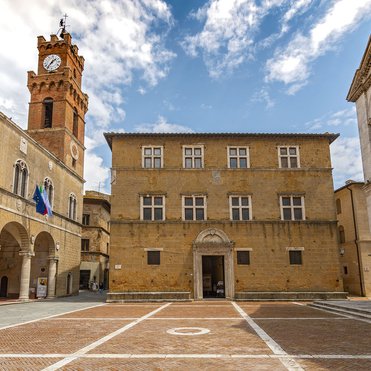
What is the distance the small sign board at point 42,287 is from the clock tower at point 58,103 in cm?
1046

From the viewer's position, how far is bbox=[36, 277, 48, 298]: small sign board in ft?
94.8

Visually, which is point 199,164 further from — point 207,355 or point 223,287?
point 207,355

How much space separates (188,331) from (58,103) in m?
29.6

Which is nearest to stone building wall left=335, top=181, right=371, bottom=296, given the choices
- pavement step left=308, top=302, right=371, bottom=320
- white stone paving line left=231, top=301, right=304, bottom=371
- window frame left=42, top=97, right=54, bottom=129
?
pavement step left=308, top=302, right=371, bottom=320

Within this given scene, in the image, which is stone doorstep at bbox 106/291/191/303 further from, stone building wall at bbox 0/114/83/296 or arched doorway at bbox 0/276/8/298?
arched doorway at bbox 0/276/8/298

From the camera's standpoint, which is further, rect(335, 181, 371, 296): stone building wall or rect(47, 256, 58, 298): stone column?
rect(335, 181, 371, 296): stone building wall

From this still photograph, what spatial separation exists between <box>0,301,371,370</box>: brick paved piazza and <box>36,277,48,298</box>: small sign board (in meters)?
14.7

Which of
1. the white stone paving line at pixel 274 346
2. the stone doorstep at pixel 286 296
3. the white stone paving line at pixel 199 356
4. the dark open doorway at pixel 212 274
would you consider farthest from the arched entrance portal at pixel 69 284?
the white stone paving line at pixel 199 356

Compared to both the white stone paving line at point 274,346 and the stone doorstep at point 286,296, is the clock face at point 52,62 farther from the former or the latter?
the white stone paving line at point 274,346

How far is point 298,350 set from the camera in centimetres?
905

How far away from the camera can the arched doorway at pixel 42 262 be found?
1168 inches

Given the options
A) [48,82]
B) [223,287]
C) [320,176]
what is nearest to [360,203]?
[320,176]

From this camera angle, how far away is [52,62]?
38.3 meters

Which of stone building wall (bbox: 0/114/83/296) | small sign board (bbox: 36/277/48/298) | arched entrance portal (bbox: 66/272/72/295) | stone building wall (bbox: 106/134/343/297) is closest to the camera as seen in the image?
stone building wall (bbox: 0/114/83/296)
